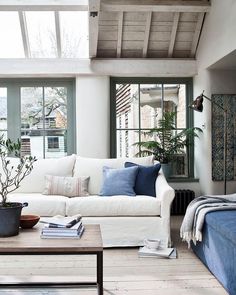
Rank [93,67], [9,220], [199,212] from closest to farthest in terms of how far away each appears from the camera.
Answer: [9,220] < [199,212] < [93,67]

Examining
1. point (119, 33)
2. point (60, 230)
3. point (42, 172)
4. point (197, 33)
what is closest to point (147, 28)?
point (119, 33)

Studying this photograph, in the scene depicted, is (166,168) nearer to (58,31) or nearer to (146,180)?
(146,180)

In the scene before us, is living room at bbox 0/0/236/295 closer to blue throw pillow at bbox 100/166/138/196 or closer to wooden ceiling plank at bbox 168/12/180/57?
wooden ceiling plank at bbox 168/12/180/57

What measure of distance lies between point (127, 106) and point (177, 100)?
2.70ft

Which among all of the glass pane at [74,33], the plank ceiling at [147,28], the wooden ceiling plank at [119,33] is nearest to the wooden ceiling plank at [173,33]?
the plank ceiling at [147,28]

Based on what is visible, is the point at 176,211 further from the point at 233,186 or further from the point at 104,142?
the point at 104,142

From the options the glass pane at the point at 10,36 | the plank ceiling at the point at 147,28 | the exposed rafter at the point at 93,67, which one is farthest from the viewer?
the exposed rafter at the point at 93,67

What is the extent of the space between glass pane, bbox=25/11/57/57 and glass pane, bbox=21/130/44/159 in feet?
3.94

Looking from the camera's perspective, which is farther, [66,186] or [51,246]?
[66,186]

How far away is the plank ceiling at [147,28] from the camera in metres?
4.93

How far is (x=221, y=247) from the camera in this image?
2912mm

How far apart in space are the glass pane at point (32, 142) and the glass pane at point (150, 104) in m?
1.64

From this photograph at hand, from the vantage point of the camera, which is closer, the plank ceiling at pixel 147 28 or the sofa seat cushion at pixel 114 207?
the sofa seat cushion at pixel 114 207

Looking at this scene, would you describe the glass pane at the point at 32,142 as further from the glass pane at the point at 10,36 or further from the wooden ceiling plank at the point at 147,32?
the wooden ceiling plank at the point at 147,32
